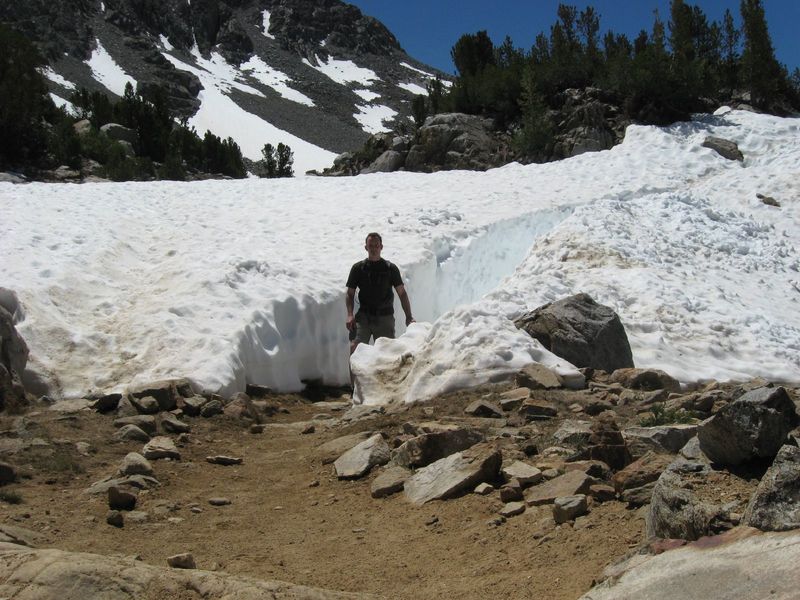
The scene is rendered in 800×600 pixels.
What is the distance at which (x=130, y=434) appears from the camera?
22.1ft

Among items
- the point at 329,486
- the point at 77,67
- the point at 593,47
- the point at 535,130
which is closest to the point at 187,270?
the point at 329,486

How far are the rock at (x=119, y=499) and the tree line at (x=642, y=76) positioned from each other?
22125 millimetres

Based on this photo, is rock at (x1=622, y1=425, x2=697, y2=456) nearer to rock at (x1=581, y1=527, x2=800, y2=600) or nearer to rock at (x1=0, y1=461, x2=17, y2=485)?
rock at (x1=581, y1=527, x2=800, y2=600)

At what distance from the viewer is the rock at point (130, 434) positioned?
6.68 meters

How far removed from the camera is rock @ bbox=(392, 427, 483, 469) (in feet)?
17.8

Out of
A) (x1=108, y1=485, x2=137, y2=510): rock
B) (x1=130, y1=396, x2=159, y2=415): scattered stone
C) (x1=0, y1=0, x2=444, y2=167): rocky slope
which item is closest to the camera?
(x1=108, y1=485, x2=137, y2=510): rock

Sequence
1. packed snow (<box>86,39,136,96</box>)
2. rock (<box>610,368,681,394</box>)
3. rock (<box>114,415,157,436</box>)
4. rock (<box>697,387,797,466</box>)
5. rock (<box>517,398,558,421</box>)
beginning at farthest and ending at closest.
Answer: packed snow (<box>86,39,136,96</box>)
rock (<box>610,368,681,394</box>)
rock (<box>114,415,157,436</box>)
rock (<box>517,398,558,421</box>)
rock (<box>697,387,797,466</box>)

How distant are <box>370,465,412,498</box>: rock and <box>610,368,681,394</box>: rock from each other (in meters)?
3.20

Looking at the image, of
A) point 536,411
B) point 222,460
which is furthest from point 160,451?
point 536,411

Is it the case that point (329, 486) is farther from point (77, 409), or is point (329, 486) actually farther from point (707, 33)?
point (707, 33)

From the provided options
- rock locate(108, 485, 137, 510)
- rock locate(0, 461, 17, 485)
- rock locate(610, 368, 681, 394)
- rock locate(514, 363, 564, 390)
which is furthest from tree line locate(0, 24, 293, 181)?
rock locate(108, 485, 137, 510)

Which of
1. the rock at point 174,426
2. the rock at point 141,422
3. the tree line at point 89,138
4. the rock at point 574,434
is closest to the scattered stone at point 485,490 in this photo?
the rock at point 574,434

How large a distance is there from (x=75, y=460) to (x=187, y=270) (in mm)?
5347

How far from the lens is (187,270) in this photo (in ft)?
36.0
